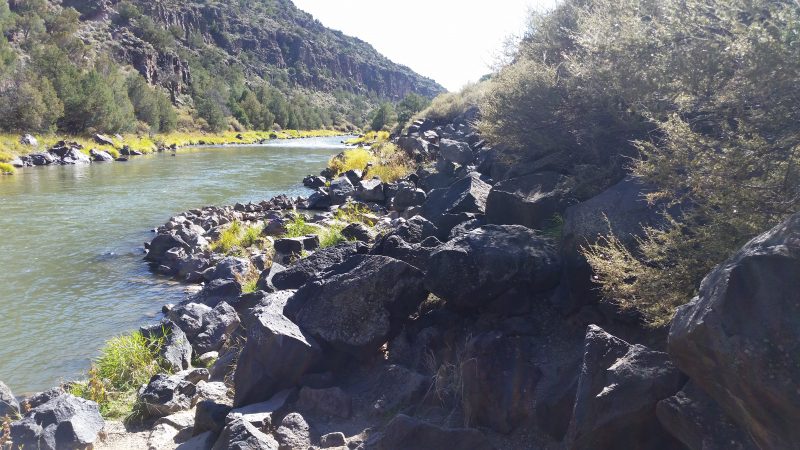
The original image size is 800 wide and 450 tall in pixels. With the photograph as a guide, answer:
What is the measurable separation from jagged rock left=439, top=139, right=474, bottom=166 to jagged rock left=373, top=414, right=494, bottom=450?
33.1 ft

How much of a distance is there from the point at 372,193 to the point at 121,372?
10.5 metres

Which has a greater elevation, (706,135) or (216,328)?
(706,135)

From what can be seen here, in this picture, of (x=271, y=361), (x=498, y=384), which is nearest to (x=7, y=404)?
(x=271, y=361)

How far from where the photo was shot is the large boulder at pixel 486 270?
5117 mm

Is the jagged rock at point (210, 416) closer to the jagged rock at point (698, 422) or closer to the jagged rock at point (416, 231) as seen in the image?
the jagged rock at point (416, 231)

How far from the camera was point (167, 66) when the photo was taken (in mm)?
80750

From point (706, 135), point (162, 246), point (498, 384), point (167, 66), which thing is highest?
point (167, 66)

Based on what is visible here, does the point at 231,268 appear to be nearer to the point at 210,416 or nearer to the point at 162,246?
the point at 162,246

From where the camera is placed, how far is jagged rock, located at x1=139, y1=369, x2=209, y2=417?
5602 mm

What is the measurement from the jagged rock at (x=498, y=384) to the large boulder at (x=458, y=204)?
2.89 m

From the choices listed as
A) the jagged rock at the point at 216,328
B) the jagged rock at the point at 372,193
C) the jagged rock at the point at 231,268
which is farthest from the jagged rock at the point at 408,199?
the jagged rock at the point at 216,328

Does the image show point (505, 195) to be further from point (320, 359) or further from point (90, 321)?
point (90, 321)

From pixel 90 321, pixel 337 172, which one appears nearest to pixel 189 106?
pixel 337 172

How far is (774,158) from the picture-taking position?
143 inches
